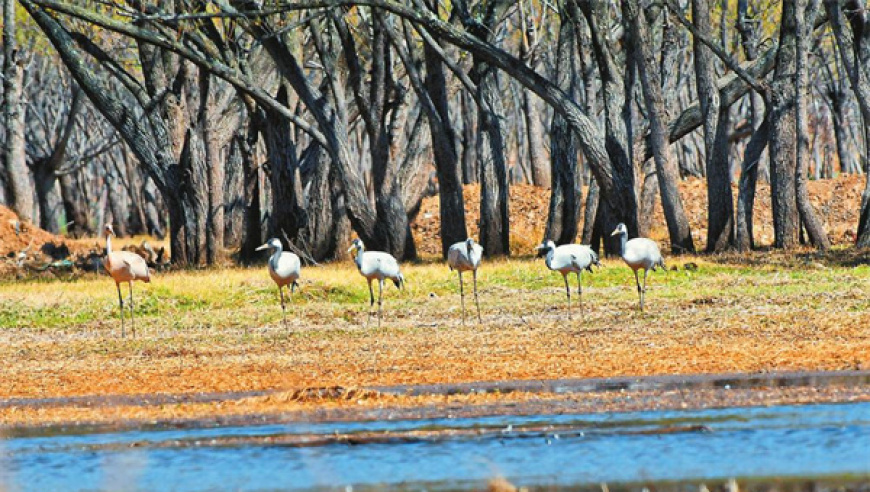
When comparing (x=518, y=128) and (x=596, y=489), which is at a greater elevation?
(x=518, y=128)

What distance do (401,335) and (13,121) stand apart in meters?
24.9

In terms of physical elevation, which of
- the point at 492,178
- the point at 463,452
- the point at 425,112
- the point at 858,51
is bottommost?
the point at 463,452

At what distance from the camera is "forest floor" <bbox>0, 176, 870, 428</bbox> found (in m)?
13.7

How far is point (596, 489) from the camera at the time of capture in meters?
8.67

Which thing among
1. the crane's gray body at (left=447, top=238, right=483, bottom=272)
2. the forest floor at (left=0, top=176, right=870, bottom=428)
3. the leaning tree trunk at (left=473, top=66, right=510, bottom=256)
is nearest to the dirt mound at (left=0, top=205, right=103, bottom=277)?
the forest floor at (left=0, top=176, right=870, bottom=428)

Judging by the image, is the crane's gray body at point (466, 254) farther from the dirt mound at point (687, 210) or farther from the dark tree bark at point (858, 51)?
the dirt mound at point (687, 210)

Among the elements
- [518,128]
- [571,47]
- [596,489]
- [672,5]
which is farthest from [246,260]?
[518,128]

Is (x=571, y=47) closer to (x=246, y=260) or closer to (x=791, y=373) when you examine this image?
(x=246, y=260)

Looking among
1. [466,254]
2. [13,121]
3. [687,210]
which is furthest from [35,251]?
[466,254]

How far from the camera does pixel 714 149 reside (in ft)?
95.7

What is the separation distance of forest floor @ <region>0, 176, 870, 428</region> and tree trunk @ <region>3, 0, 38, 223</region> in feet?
36.5

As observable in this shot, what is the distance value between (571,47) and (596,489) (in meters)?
25.2

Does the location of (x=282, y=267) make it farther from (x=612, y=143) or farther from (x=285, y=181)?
(x=285, y=181)

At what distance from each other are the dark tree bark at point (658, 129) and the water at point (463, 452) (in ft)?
59.6
